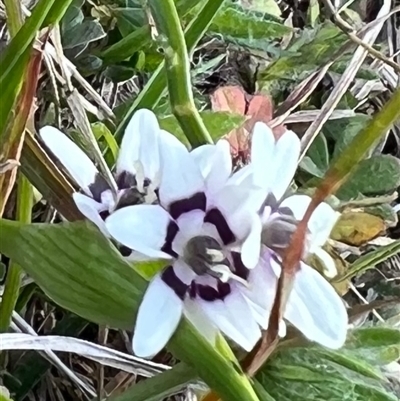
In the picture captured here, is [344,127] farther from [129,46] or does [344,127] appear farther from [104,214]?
[104,214]

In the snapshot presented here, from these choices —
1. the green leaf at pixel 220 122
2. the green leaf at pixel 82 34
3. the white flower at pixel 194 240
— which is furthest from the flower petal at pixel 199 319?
the green leaf at pixel 82 34

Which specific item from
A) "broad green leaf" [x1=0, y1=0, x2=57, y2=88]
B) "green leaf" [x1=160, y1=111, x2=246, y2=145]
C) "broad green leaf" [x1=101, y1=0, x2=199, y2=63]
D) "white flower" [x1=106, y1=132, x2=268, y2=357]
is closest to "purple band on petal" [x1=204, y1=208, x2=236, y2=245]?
"white flower" [x1=106, y1=132, x2=268, y2=357]

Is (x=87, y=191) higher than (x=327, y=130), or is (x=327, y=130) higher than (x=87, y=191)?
(x=87, y=191)

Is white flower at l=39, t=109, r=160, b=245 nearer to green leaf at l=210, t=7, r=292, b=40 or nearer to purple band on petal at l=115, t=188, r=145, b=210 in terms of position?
purple band on petal at l=115, t=188, r=145, b=210

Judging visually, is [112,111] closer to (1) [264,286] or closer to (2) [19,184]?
(2) [19,184]

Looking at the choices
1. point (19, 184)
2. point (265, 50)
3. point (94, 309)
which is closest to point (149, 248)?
point (94, 309)

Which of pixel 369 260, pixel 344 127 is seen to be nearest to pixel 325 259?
pixel 369 260
